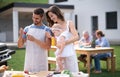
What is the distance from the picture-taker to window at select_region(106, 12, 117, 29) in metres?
28.5

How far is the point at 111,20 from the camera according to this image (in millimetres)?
28672

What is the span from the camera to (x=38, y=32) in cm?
397

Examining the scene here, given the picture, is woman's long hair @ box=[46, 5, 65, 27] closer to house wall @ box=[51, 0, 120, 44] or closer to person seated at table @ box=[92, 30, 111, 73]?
person seated at table @ box=[92, 30, 111, 73]

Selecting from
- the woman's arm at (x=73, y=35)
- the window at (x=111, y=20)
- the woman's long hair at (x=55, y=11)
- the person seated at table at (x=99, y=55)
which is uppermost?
the window at (x=111, y=20)

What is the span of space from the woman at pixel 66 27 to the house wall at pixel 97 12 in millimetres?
23579

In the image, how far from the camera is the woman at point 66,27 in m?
3.98

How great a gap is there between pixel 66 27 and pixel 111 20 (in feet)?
81.9

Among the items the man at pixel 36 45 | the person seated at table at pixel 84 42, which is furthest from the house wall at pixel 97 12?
the man at pixel 36 45

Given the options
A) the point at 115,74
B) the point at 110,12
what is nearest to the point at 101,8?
the point at 110,12

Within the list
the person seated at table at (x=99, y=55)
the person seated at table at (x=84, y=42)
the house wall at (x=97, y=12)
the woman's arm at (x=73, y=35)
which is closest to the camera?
the woman's arm at (x=73, y=35)

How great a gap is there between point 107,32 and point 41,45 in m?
25.4

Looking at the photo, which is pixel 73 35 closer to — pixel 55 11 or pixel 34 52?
pixel 55 11

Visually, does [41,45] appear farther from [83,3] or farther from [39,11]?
[83,3]

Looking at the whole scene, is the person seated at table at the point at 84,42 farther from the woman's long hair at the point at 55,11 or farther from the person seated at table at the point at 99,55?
the woman's long hair at the point at 55,11
